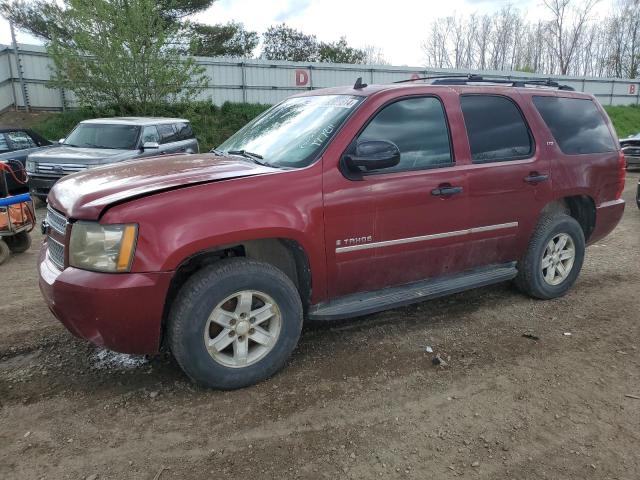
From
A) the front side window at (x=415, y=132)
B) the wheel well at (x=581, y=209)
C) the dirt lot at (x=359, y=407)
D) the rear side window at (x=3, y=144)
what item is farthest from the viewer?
the rear side window at (x=3, y=144)

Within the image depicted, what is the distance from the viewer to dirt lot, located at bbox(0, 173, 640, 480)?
254cm

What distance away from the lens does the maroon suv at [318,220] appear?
2852mm

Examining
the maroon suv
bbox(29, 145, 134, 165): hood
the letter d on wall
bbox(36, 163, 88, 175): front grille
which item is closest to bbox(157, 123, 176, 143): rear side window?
bbox(29, 145, 134, 165): hood

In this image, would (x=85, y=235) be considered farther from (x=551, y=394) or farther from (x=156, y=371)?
(x=551, y=394)

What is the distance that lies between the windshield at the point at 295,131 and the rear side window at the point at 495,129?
101 cm

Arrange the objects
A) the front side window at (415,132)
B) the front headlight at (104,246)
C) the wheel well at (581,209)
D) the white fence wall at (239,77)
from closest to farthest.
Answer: the front headlight at (104,246), the front side window at (415,132), the wheel well at (581,209), the white fence wall at (239,77)

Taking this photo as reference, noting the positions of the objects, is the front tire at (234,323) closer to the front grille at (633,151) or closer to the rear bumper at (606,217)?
the rear bumper at (606,217)

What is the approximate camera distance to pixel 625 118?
31.1 metres

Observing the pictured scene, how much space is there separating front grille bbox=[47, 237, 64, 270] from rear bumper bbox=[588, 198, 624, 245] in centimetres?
467

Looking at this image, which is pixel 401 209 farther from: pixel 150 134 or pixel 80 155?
pixel 150 134

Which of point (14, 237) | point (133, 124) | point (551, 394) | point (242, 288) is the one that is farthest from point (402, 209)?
point (133, 124)

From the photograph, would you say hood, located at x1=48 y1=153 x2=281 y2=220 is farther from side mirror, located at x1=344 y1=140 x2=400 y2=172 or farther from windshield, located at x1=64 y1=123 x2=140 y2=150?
windshield, located at x1=64 y1=123 x2=140 y2=150

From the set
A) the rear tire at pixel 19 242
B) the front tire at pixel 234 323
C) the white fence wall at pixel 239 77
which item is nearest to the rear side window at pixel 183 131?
the rear tire at pixel 19 242

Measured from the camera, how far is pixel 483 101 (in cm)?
417
